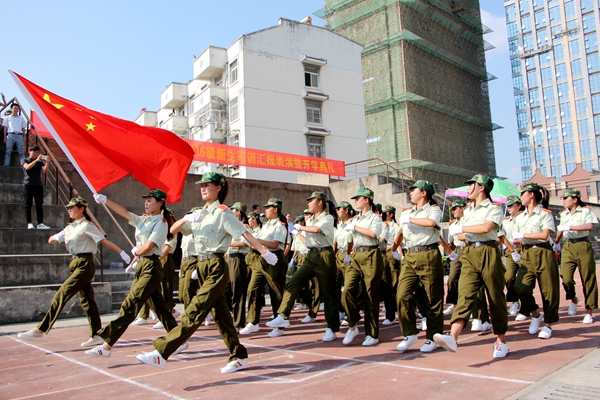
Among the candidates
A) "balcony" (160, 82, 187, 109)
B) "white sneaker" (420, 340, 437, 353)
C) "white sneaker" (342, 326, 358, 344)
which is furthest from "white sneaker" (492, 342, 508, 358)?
"balcony" (160, 82, 187, 109)

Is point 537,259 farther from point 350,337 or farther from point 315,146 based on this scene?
point 315,146

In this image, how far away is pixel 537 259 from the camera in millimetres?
6641

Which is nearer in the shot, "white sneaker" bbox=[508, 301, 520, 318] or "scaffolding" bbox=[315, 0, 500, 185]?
"white sneaker" bbox=[508, 301, 520, 318]

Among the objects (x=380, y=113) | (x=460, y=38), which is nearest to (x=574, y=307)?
(x=380, y=113)

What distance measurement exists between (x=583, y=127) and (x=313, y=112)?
5918cm

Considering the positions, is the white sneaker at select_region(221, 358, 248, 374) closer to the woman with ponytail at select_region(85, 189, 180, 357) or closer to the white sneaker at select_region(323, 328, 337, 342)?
the woman with ponytail at select_region(85, 189, 180, 357)

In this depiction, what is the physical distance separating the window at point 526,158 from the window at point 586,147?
8989 mm

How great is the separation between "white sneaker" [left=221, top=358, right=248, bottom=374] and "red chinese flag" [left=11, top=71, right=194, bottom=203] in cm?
301

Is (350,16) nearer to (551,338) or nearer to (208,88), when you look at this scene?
(208,88)

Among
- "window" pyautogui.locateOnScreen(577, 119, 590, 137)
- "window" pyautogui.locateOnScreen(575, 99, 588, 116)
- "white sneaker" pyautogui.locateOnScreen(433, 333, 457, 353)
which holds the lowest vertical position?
"white sneaker" pyautogui.locateOnScreen(433, 333, 457, 353)

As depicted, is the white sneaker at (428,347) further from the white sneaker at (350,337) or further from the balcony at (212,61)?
the balcony at (212,61)

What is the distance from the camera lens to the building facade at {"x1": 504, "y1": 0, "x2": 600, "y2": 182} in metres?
74.7

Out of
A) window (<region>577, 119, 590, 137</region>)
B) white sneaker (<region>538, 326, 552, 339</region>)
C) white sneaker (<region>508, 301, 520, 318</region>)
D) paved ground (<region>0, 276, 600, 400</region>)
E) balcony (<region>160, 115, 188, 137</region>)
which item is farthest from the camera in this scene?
window (<region>577, 119, 590, 137</region>)

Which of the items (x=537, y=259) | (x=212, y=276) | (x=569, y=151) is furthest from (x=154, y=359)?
(x=569, y=151)
